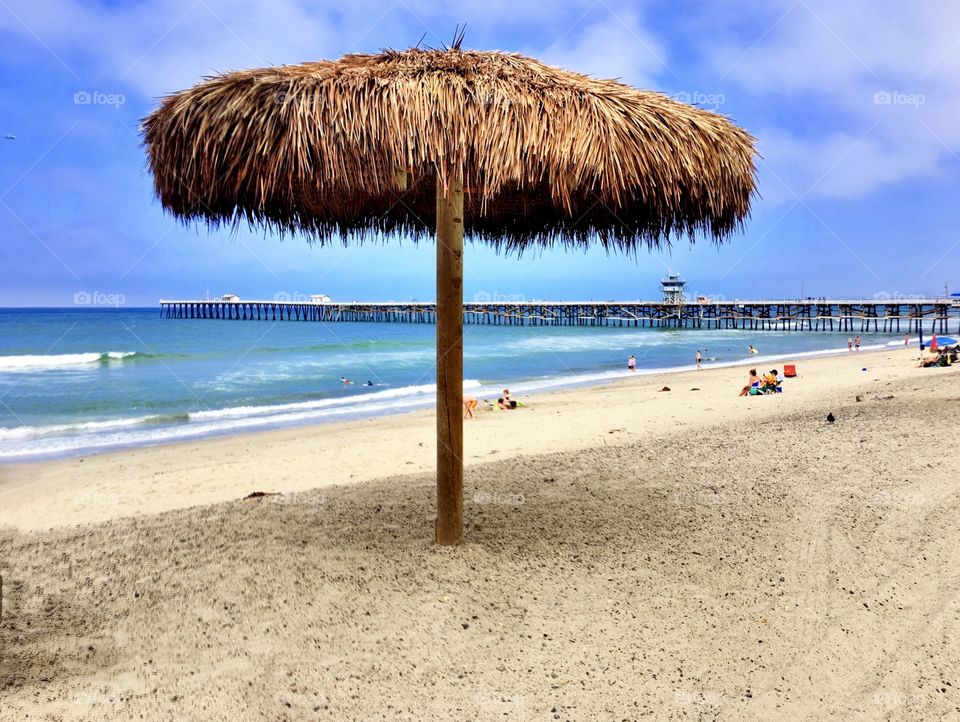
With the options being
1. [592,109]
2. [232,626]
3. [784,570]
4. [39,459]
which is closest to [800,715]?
[784,570]

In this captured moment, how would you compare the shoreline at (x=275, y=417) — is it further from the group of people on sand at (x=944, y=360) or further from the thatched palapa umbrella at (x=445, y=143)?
the thatched palapa umbrella at (x=445, y=143)

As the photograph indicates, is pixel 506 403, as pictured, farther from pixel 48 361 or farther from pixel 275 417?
pixel 48 361

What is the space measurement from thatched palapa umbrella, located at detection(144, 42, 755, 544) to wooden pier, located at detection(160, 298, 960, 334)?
44.6 m

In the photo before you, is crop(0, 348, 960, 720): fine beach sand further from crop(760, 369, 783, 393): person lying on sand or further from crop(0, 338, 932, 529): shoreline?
crop(760, 369, 783, 393): person lying on sand

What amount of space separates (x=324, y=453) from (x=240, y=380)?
1387 cm

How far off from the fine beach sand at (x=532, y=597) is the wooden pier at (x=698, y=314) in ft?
141

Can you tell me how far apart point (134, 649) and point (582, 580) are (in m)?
2.07

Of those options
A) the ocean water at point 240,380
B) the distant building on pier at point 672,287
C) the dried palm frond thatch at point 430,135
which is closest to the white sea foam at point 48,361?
the ocean water at point 240,380

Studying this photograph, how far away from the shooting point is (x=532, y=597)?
3094mm

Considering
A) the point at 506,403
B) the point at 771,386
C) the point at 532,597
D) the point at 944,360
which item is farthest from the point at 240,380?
the point at 532,597

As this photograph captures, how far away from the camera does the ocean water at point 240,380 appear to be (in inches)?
473

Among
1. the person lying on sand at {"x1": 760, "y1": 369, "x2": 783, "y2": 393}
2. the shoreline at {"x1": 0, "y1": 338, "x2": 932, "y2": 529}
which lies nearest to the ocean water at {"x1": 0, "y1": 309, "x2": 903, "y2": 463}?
the shoreline at {"x1": 0, "y1": 338, "x2": 932, "y2": 529}

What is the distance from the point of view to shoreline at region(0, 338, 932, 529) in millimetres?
6273

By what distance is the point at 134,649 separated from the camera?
2.72 meters
